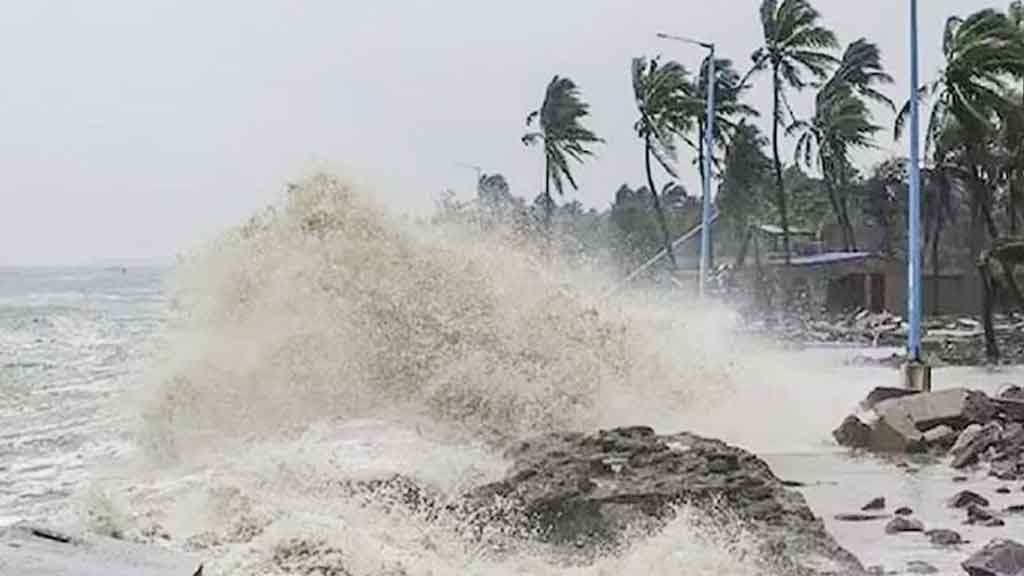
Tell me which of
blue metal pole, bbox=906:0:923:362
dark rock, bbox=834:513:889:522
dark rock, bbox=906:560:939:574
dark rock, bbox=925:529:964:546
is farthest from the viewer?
blue metal pole, bbox=906:0:923:362

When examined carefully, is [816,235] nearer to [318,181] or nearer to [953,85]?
[953,85]

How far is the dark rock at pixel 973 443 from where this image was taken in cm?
1302

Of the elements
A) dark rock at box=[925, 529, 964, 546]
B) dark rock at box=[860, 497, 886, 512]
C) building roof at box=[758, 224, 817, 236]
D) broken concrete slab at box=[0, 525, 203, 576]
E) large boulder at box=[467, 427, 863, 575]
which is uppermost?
building roof at box=[758, 224, 817, 236]

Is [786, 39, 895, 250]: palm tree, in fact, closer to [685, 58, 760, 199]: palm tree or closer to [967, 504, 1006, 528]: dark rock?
[685, 58, 760, 199]: palm tree

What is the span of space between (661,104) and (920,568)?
46.0 m

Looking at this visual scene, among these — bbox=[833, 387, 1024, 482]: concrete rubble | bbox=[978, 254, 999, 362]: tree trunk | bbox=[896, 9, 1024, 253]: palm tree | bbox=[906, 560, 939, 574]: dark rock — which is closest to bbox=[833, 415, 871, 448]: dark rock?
bbox=[833, 387, 1024, 482]: concrete rubble

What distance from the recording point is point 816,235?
235 feet

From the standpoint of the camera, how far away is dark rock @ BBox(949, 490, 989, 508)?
10609 mm

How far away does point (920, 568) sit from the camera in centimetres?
837

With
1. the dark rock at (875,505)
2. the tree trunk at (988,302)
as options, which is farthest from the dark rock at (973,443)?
the tree trunk at (988,302)

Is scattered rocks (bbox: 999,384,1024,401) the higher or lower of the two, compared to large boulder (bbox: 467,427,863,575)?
lower

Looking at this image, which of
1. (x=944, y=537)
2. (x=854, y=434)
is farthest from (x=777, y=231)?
(x=944, y=537)

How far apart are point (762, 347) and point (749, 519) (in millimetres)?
18740

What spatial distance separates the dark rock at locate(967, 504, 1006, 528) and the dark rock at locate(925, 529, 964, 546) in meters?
0.53
